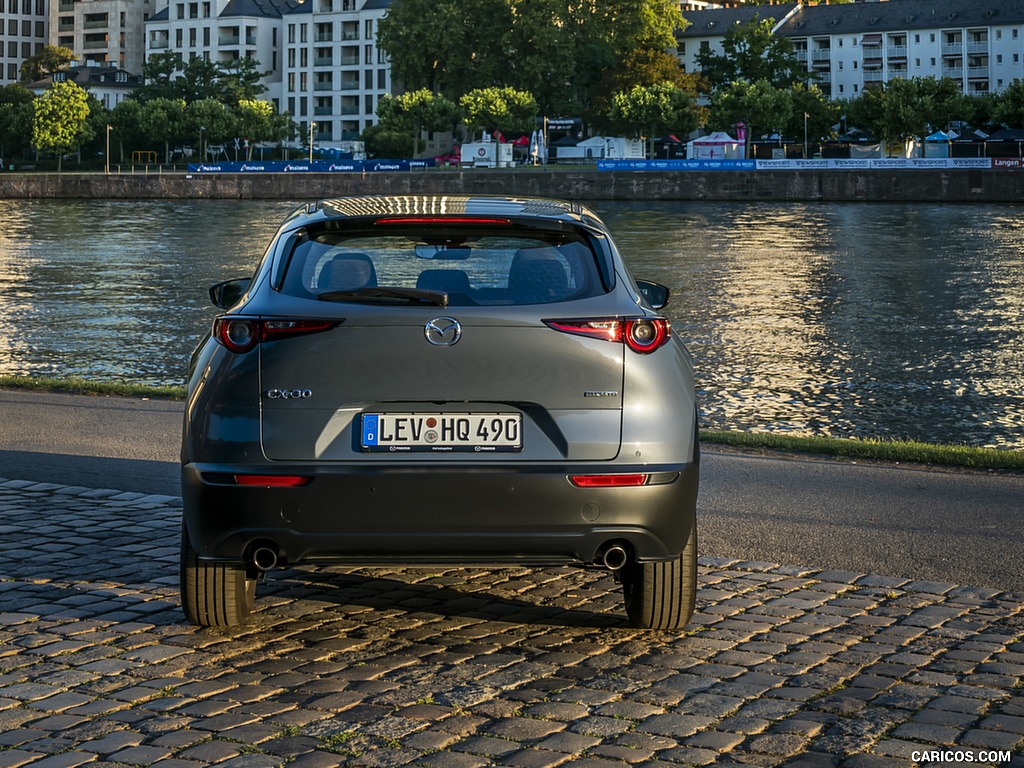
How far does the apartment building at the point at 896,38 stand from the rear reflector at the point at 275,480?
128655 mm

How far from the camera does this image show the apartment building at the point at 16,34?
173375 millimetres

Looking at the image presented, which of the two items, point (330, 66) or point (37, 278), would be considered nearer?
point (37, 278)

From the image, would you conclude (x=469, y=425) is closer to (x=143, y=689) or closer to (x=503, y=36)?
(x=143, y=689)

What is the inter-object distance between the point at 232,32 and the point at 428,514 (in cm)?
14938

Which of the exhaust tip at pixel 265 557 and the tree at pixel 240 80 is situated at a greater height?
the tree at pixel 240 80

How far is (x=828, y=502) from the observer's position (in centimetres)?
802

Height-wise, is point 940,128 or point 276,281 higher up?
point 940,128

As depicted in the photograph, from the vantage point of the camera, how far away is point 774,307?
94.3ft

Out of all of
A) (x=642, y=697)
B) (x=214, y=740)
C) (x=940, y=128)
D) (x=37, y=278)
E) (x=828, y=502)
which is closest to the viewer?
(x=214, y=740)

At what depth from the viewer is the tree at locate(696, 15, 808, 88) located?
12050 cm

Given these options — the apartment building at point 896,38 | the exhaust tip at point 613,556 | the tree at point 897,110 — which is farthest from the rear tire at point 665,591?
the apartment building at point 896,38

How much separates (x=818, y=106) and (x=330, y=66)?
180 feet

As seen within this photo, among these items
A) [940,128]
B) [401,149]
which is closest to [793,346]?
[940,128]

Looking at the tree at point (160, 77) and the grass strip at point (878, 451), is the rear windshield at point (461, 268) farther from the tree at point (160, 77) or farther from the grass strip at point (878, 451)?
the tree at point (160, 77)
